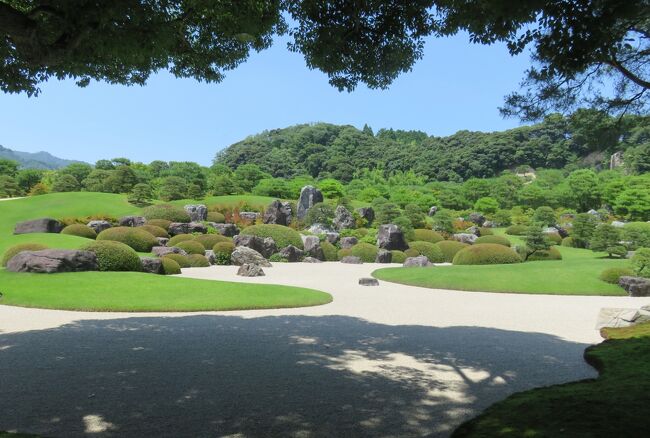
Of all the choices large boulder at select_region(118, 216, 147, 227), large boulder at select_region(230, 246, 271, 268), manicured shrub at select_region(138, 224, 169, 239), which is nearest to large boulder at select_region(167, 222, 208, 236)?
manicured shrub at select_region(138, 224, 169, 239)

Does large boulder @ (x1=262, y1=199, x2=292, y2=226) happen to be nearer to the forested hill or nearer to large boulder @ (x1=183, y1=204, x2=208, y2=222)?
large boulder @ (x1=183, y1=204, x2=208, y2=222)

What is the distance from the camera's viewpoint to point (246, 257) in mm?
23031

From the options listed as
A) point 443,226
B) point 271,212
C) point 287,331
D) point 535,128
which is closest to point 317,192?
point 271,212

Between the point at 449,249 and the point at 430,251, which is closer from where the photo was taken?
the point at 430,251

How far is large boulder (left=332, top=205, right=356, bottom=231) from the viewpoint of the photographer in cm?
3444

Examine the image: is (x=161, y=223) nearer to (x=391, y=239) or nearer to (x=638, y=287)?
(x=391, y=239)

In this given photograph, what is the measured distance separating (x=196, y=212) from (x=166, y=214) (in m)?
2.99

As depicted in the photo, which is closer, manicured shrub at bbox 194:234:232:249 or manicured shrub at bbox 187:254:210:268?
manicured shrub at bbox 187:254:210:268

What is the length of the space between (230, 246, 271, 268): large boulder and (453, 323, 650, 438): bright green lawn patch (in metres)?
17.8

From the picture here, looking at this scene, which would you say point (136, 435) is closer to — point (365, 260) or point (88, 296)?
point (88, 296)

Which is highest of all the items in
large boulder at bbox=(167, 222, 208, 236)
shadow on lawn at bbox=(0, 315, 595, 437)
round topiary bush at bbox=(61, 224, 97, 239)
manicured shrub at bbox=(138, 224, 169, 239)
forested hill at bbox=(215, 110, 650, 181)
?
forested hill at bbox=(215, 110, 650, 181)

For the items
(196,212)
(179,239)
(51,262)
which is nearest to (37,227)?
(179,239)

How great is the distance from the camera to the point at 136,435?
4051 millimetres

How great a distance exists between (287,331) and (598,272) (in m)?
13.2
